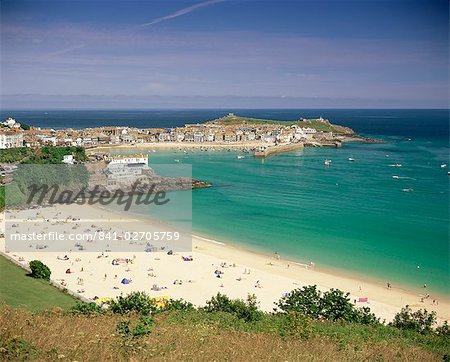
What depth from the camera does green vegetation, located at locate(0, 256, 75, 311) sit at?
9.45 metres

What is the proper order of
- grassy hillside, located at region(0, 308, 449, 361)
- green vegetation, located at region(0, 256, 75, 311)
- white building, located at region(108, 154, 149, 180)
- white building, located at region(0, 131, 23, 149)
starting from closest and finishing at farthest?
grassy hillside, located at region(0, 308, 449, 361)
green vegetation, located at region(0, 256, 75, 311)
white building, located at region(108, 154, 149, 180)
white building, located at region(0, 131, 23, 149)

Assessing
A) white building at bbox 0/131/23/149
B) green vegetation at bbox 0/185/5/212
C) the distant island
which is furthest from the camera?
the distant island

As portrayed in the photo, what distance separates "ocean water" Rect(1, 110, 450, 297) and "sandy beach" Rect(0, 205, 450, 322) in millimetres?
1087

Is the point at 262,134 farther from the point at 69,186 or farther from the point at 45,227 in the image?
the point at 45,227

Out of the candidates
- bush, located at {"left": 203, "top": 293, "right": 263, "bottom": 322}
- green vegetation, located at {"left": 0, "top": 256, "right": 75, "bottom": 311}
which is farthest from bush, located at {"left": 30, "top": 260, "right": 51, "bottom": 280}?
bush, located at {"left": 203, "top": 293, "right": 263, "bottom": 322}

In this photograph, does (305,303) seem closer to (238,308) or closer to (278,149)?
(238,308)

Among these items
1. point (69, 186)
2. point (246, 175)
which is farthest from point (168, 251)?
point (246, 175)

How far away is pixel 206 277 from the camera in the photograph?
539 inches

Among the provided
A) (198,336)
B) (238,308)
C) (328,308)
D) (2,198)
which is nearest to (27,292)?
(238,308)

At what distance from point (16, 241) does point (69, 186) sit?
26.5 feet

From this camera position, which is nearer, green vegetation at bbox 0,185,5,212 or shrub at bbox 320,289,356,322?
shrub at bbox 320,289,356,322

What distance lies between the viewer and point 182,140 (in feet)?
181

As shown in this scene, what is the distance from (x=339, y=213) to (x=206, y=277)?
1051cm

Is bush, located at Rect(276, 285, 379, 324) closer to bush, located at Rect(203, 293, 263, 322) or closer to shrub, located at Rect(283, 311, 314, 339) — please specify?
bush, located at Rect(203, 293, 263, 322)
